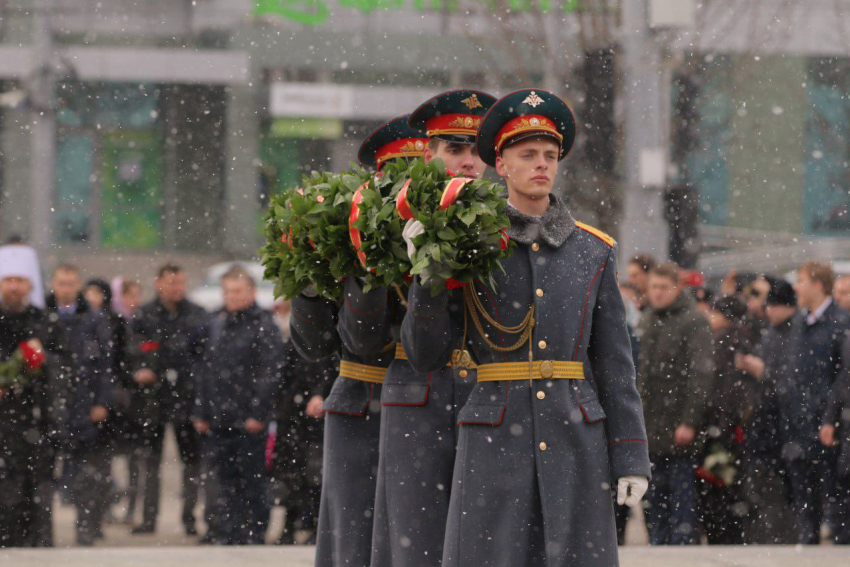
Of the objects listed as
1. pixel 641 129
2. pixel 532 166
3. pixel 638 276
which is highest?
pixel 641 129

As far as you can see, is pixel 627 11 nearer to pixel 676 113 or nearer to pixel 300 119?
pixel 676 113

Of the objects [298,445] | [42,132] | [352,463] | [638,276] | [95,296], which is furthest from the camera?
[42,132]

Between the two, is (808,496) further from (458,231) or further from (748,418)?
(458,231)

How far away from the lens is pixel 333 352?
4.90 meters

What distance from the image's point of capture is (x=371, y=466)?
501 cm

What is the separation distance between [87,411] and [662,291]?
3.67m

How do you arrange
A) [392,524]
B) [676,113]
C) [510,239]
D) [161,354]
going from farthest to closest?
[676,113], [161,354], [392,524], [510,239]

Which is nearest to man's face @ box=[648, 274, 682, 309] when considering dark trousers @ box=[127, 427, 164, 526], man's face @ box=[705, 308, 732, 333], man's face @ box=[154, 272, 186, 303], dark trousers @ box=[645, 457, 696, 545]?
man's face @ box=[705, 308, 732, 333]

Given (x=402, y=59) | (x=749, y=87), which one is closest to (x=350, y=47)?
(x=402, y=59)

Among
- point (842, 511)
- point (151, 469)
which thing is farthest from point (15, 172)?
point (842, 511)

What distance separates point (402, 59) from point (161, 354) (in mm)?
12387

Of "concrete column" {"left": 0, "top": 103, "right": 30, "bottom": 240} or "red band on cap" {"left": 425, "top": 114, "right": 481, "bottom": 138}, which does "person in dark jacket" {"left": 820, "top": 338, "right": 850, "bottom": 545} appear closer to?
"red band on cap" {"left": 425, "top": 114, "right": 481, "bottom": 138}

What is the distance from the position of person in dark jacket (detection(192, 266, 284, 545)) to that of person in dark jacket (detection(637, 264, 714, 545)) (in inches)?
88.7

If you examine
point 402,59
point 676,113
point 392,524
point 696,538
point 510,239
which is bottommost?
point 696,538
